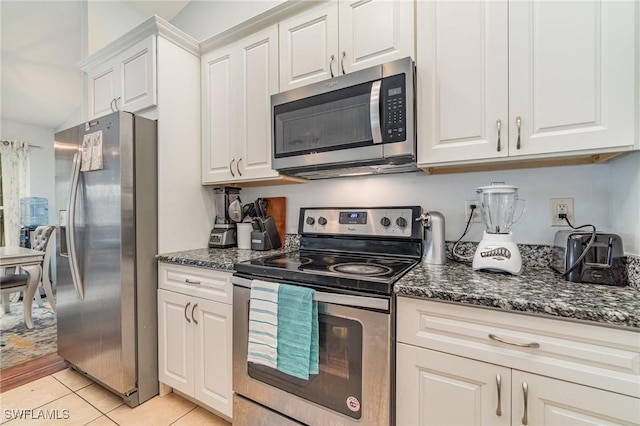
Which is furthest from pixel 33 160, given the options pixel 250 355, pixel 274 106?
pixel 250 355

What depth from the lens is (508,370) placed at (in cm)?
88

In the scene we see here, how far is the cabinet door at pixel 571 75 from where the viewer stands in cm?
100

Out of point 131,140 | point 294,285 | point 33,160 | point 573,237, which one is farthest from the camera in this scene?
point 33,160

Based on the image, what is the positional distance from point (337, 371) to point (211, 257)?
3.13ft

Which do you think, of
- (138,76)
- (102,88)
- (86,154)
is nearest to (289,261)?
(86,154)

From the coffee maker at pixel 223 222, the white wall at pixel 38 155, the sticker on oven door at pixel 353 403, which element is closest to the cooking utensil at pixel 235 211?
the coffee maker at pixel 223 222

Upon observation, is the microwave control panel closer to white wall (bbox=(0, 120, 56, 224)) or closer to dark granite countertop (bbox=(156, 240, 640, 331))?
dark granite countertop (bbox=(156, 240, 640, 331))

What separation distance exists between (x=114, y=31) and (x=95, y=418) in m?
2.89

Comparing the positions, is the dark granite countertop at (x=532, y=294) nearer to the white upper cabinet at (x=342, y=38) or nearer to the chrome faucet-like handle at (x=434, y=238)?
the chrome faucet-like handle at (x=434, y=238)

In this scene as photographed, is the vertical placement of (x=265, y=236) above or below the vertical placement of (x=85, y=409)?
above

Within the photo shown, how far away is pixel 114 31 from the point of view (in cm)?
246

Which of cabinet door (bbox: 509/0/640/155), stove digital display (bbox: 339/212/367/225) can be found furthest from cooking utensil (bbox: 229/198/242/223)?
cabinet door (bbox: 509/0/640/155)

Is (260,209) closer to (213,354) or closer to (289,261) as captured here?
(289,261)

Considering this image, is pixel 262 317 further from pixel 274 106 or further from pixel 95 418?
pixel 95 418
